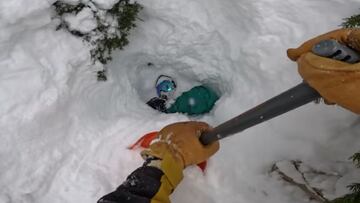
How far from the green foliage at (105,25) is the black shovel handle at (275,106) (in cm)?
120

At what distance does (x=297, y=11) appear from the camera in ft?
10.0

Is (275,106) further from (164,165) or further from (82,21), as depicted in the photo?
(82,21)

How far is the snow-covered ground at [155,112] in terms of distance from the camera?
8.61 ft

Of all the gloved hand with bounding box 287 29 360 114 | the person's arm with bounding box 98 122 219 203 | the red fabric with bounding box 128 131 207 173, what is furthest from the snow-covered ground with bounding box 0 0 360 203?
the gloved hand with bounding box 287 29 360 114

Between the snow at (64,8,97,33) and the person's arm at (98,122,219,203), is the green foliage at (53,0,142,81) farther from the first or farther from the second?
the person's arm at (98,122,219,203)

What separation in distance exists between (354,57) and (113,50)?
1921 millimetres

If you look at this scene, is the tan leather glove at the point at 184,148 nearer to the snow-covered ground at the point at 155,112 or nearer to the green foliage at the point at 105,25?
the snow-covered ground at the point at 155,112

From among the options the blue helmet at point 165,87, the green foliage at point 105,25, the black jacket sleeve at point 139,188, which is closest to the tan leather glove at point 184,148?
the black jacket sleeve at point 139,188

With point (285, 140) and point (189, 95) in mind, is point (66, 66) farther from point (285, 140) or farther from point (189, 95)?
point (285, 140)

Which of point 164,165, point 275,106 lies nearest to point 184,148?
point 164,165

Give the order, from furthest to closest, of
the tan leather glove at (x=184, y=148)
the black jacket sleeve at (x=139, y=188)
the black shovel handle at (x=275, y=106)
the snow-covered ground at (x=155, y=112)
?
the snow-covered ground at (x=155, y=112)
the tan leather glove at (x=184, y=148)
the black jacket sleeve at (x=139, y=188)
the black shovel handle at (x=275, y=106)

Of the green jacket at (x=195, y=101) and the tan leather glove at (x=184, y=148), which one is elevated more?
the tan leather glove at (x=184, y=148)

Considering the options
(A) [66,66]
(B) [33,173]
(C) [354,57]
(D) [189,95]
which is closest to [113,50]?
(A) [66,66]

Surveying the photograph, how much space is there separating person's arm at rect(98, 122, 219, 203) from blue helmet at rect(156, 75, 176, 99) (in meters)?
1.00
